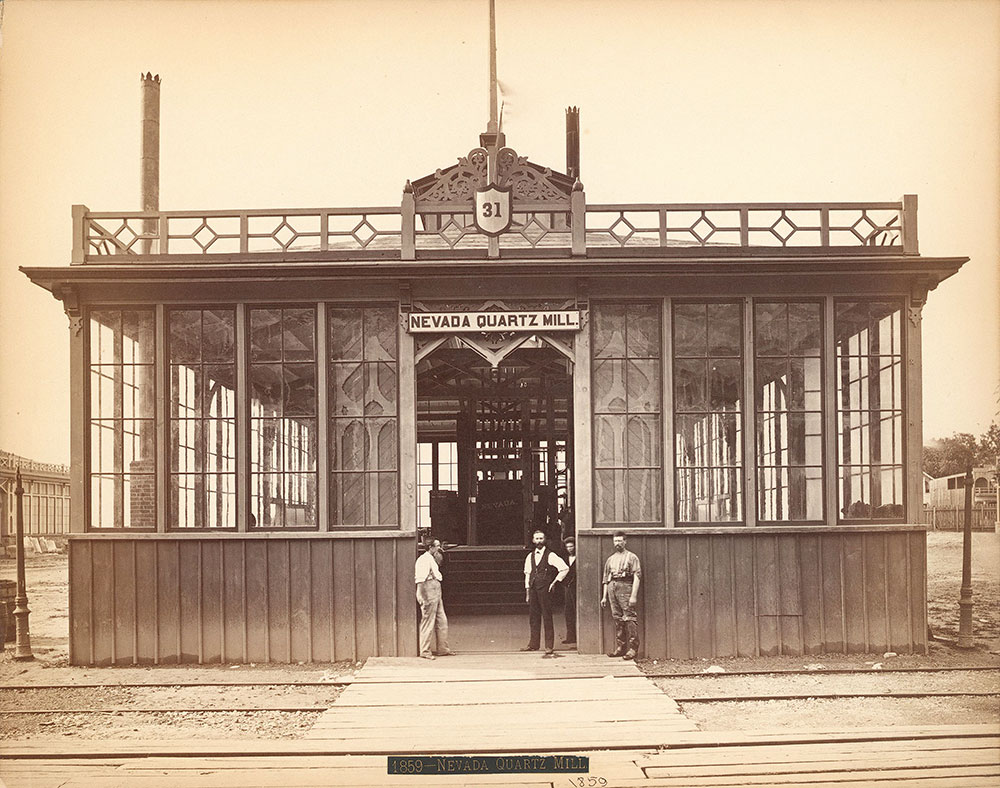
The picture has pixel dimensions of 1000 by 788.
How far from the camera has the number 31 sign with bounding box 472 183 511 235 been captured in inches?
531

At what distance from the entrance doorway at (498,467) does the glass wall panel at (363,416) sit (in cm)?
522

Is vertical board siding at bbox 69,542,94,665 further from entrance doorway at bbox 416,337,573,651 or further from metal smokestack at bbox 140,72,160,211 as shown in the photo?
metal smokestack at bbox 140,72,160,211

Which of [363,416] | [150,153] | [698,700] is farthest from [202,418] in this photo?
[150,153]

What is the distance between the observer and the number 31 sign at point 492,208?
13492 mm

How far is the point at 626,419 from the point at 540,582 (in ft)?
8.01

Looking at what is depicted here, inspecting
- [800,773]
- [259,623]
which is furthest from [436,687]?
[800,773]

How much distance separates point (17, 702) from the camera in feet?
39.1

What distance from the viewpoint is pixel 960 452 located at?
533 inches

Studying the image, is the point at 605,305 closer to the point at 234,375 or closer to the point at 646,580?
the point at 646,580

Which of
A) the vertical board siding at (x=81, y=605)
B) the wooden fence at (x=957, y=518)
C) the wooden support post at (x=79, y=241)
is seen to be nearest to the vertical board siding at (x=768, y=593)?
the wooden fence at (x=957, y=518)

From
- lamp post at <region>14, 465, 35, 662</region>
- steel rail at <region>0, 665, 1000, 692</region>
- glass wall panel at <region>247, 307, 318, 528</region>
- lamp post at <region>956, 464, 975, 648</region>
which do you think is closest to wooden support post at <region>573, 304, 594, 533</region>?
steel rail at <region>0, 665, 1000, 692</region>

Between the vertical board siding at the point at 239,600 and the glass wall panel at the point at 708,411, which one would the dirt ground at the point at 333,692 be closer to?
the vertical board siding at the point at 239,600

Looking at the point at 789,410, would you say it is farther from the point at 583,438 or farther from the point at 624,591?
the point at 624,591

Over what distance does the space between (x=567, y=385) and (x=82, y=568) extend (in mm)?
12100
